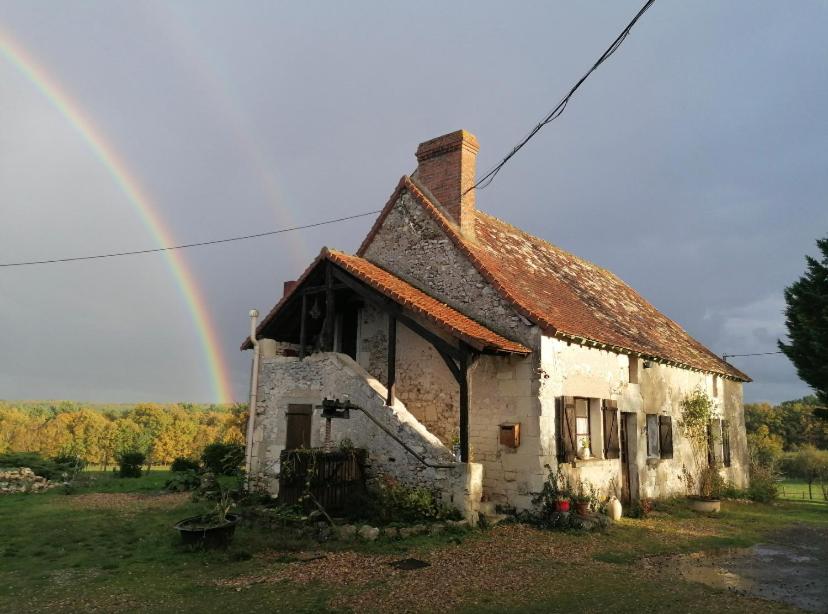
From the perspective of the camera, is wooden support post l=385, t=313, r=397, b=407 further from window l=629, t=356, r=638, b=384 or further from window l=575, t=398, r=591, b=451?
window l=629, t=356, r=638, b=384

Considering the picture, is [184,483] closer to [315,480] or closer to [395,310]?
[315,480]

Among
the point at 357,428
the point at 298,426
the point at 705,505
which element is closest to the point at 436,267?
the point at 357,428

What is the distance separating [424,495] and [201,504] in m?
6.78

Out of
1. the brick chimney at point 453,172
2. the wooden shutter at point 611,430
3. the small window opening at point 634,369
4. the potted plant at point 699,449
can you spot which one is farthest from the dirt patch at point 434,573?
the potted plant at point 699,449

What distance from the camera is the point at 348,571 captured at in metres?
7.35

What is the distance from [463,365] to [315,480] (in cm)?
353

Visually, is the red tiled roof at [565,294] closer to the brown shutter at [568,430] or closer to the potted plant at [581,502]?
the brown shutter at [568,430]

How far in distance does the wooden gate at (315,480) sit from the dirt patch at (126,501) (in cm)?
513

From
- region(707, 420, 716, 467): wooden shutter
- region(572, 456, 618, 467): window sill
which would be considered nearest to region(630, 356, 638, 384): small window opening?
region(572, 456, 618, 467): window sill

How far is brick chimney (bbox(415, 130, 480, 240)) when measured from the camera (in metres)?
14.0

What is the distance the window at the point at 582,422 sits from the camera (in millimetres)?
11898

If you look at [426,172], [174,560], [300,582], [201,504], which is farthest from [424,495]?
[426,172]

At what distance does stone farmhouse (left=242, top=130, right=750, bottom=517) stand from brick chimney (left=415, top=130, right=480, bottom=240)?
1.6 inches

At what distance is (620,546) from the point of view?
9203mm
